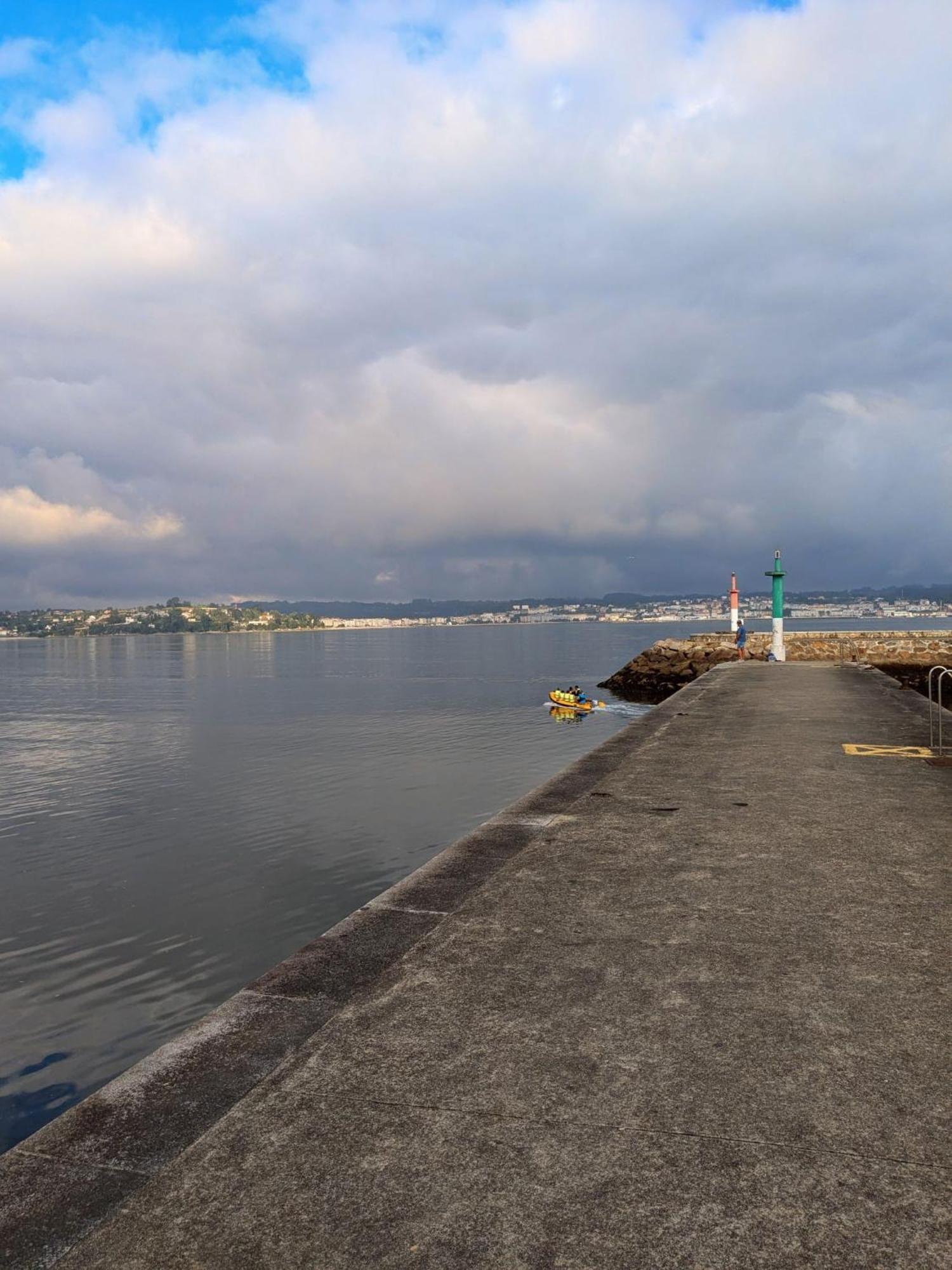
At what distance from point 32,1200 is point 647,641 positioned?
134 meters

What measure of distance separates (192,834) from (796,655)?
32793 mm

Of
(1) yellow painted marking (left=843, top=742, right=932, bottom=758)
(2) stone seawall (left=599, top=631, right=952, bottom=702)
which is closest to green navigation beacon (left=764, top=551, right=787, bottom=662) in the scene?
(2) stone seawall (left=599, top=631, right=952, bottom=702)

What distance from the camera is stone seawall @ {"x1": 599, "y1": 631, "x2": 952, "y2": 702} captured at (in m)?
37.7

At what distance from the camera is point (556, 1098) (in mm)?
2768

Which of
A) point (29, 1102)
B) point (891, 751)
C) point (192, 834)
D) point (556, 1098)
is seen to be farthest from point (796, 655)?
point (556, 1098)

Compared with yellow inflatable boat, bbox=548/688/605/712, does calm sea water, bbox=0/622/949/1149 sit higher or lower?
lower

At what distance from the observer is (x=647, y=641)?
13312 centimetres

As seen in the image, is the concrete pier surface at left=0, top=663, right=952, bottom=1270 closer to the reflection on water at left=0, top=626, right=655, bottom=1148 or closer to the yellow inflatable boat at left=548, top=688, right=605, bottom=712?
the reflection on water at left=0, top=626, right=655, bottom=1148

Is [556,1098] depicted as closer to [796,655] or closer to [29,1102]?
[29,1102]

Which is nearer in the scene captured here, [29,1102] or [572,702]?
[29,1102]

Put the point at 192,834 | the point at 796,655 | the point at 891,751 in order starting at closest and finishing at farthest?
1. the point at 891,751
2. the point at 192,834
3. the point at 796,655

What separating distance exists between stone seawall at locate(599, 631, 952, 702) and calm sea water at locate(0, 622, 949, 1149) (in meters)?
6.34

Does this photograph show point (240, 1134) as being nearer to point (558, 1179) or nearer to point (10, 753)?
point (558, 1179)

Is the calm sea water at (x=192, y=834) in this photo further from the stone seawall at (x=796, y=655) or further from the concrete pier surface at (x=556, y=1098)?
the stone seawall at (x=796, y=655)
